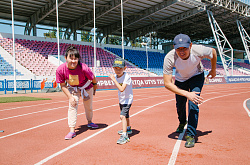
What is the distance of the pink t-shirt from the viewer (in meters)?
4.80

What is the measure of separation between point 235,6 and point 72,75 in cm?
4354

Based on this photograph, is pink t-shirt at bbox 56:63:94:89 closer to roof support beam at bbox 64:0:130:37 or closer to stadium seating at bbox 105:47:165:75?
roof support beam at bbox 64:0:130:37

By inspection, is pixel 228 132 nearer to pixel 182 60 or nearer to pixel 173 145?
pixel 173 145

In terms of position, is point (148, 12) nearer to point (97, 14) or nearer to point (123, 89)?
point (97, 14)

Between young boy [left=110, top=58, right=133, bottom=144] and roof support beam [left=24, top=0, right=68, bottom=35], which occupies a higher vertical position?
roof support beam [left=24, top=0, right=68, bottom=35]

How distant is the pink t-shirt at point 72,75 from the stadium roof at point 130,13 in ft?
84.2

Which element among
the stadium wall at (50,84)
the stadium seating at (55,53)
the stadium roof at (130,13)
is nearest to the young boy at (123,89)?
the stadium wall at (50,84)

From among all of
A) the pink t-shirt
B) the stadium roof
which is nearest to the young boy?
the pink t-shirt

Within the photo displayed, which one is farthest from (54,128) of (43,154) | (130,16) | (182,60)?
(130,16)

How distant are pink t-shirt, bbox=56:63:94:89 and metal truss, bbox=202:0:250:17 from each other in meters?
A: 34.4

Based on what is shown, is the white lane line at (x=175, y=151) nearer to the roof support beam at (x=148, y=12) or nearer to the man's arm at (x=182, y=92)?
the man's arm at (x=182, y=92)

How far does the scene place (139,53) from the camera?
148ft

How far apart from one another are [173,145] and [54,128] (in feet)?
10.8

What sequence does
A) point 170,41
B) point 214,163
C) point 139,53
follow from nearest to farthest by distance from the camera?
point 214,163, point 139,53, point 170,41
